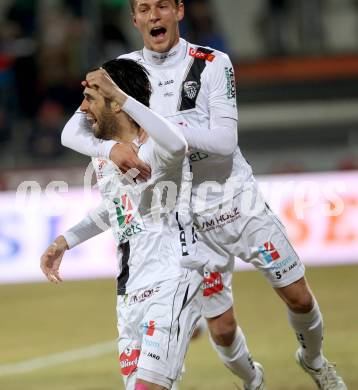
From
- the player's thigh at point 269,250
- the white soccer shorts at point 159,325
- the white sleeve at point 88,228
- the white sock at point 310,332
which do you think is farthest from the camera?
the white sock at point 310,332

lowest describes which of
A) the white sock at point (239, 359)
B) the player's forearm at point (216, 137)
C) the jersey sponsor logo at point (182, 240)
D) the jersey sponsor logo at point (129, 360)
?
the white sock at point (239, 359)

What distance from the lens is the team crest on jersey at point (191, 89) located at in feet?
19.2

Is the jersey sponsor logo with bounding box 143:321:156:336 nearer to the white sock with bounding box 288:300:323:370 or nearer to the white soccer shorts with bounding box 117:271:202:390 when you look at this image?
the white soccer shorts with bounding box 117:271:202:390

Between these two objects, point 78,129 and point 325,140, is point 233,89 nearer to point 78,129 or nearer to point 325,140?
point 78,129

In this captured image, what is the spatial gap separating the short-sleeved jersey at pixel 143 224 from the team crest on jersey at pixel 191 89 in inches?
40.3

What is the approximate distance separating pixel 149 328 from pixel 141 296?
0.52ft

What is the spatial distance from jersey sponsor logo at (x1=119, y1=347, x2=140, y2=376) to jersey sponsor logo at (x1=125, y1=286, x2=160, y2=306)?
22 cm

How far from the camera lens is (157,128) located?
4.57 m

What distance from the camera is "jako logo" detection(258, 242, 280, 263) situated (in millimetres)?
6195

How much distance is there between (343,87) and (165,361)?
42.9ft

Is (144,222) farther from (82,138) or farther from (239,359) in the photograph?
(239,359)

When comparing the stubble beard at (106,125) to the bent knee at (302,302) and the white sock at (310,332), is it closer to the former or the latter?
the bent knee at (302,302)

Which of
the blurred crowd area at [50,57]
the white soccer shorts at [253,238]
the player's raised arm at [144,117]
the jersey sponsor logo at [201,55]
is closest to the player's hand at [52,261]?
the player's raised arm at [144,117]

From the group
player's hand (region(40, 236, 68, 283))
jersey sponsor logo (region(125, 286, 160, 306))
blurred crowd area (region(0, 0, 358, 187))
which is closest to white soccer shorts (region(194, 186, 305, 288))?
player's hand (region(40, 236, 68, 283))
